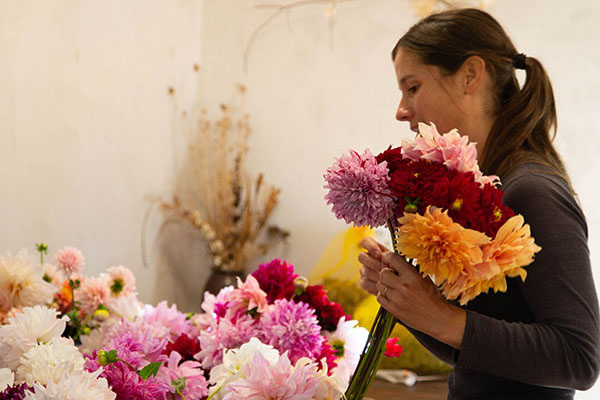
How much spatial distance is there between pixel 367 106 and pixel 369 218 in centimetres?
304

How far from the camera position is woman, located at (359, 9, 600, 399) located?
2.99 feet

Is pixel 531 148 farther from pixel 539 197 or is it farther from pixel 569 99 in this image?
pixel 569 99

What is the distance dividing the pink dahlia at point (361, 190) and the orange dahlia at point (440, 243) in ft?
0.15

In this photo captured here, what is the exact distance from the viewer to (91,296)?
4.89 ft

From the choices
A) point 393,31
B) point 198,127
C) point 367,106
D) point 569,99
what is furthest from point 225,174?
point 569,99

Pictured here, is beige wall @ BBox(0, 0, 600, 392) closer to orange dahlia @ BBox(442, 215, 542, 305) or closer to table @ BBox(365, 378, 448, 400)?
table @ BBox(365, 378, 448, 400)

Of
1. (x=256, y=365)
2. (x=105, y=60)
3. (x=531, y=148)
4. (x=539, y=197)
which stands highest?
(x=105, y=60)

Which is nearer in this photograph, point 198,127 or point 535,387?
point 535,387

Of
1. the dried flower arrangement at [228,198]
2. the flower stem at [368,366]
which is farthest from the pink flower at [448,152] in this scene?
the dried flower arrangement at [228,198]

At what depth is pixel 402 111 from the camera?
4.39ft

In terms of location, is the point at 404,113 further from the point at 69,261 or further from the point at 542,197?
the point at 69,261

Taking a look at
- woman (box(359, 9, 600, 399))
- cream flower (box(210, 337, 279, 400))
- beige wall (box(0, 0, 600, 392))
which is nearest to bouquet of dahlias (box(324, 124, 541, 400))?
woman (box(359, 9, 600, 399))

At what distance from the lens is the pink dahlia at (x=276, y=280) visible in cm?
125

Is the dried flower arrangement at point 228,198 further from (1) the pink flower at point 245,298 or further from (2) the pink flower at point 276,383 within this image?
(2) the pink flower at point 276,383
